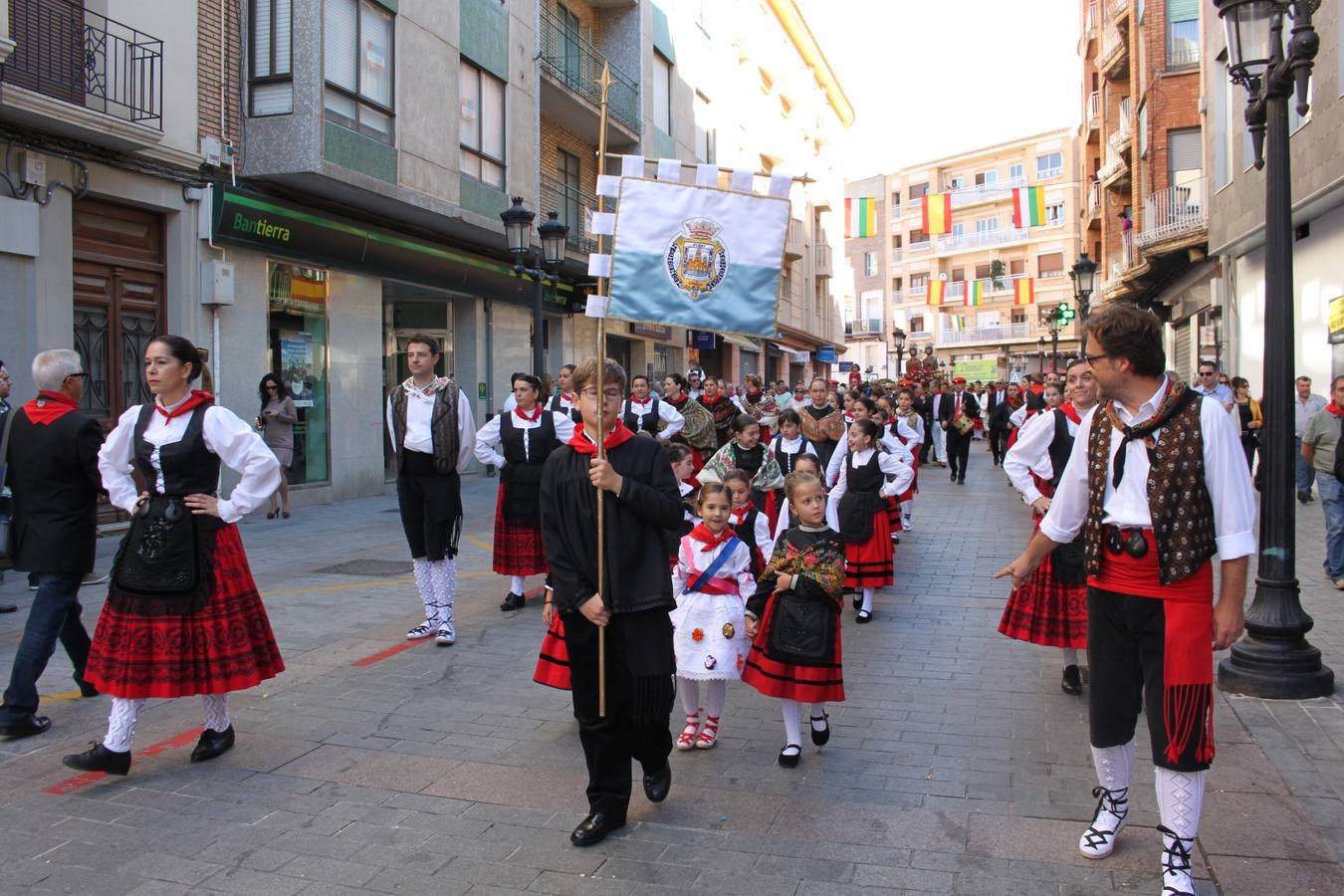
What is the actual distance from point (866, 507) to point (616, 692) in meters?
4.69

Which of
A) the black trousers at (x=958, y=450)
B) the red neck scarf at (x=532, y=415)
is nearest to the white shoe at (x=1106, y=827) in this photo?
the red neck scarf at (x=532, y=415)

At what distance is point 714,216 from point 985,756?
→ 2.76m

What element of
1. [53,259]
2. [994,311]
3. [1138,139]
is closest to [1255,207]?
[1138,139]

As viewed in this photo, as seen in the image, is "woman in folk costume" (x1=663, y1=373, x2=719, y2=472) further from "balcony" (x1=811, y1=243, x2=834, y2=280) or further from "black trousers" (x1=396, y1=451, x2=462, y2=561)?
"balcony" (x1=811, y1=243, x2=834, y2=280)

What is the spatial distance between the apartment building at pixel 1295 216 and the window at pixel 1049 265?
133ft

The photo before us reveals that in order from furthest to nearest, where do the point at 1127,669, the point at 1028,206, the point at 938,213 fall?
the point at 1028,206 → the point at 938,213 → the point at 1127,669

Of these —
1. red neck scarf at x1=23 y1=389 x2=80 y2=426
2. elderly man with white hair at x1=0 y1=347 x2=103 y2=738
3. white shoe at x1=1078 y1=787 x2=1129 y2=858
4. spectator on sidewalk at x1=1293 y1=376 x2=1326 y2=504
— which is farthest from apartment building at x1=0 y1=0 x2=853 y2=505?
spectator on sidewalk at x1=1293 y1=376 x2=1326 y2=504

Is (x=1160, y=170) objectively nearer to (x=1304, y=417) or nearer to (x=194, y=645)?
(x=1304, y=417)

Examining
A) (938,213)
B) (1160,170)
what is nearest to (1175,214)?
(1160,170)

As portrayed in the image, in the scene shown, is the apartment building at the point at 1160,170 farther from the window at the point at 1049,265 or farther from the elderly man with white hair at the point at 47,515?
the window at the point at 1049,265

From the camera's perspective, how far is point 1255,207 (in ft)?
54.2

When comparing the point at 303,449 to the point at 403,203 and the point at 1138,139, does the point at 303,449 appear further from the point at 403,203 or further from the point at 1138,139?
the point at 1138,139

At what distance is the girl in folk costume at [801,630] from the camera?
4.82 metres

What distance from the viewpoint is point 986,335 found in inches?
2510
